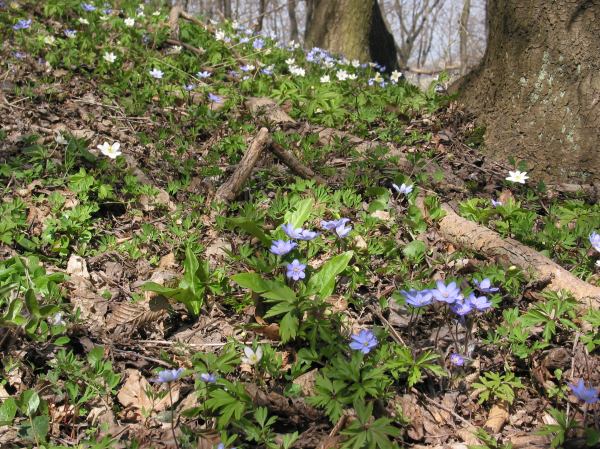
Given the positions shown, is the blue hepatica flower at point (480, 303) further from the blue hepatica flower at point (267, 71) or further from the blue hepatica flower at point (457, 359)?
the blue hepatica flower at point (267, 71)

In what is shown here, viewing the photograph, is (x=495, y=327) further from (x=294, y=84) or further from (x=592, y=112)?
(x=294, y=84)

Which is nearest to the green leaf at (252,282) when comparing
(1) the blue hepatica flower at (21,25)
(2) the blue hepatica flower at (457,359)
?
(2) the blue hepatica flower at (457,359)

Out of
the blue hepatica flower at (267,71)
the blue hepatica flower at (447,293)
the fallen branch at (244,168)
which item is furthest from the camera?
the blue hepatica flower at (267,71)

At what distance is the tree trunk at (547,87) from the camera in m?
3.56

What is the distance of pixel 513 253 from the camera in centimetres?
280

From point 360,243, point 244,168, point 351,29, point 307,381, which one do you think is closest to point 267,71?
point 244,168

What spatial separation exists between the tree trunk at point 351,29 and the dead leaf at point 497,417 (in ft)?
21.9

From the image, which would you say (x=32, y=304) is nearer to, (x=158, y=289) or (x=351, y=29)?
(x=158, y=289)

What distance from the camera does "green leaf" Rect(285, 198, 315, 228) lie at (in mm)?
2948

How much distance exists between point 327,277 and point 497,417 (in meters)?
0.92

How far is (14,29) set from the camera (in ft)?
17.3

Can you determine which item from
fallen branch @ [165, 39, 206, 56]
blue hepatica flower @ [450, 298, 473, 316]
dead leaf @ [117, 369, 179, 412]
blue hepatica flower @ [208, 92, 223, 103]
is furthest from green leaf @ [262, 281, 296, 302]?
fallen branch @ [165, 39, 206, 56]

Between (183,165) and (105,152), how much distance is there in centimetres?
53

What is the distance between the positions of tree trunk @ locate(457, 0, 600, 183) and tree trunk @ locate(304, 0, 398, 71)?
13.9 feet
